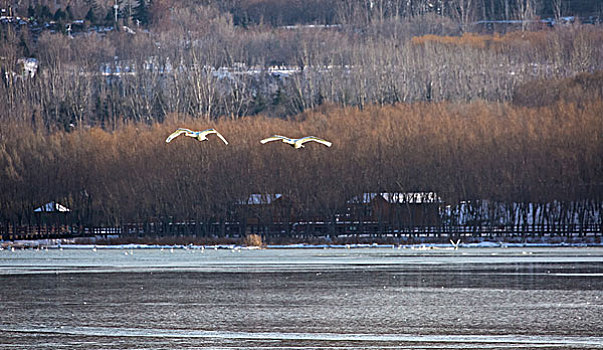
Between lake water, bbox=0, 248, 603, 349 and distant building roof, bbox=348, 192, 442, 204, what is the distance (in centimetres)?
1792

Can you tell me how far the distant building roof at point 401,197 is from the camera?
238ft

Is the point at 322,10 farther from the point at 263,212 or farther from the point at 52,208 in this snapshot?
the point at 263,212

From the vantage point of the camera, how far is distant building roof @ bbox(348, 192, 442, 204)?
238 feet

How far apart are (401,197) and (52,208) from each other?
73.4 feet

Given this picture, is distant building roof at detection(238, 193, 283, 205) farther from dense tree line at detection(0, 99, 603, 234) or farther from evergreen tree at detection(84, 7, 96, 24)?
evergreen tree at detection(84, 7, 96, 24)

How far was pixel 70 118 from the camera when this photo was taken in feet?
320

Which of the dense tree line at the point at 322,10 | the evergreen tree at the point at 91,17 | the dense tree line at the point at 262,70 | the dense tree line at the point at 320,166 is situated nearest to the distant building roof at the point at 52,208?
the dense tree line at the point at 320,166

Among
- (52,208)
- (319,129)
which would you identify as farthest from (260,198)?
(52,208)

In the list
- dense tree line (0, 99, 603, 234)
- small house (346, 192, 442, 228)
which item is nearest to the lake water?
small house (346, 192, 442, 228)

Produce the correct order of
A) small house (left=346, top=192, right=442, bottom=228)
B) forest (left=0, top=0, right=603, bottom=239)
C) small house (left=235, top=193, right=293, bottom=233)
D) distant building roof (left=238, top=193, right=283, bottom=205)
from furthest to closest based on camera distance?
distant building roof (left=238, top=193, right=283, bottom=205)
forest (left=0, top=0, right=603, bottom=239)
small house (left=235, top=193, right=293, bottom=233)
small house (left=346, top=192, right=442, bottom=228)

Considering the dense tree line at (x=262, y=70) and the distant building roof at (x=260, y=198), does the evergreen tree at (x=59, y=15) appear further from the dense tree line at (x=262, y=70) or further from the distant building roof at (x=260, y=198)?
the distant building roof at (x=260, y=198)

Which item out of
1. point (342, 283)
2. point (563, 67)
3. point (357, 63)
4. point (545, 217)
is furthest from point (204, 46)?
point (342, 283)

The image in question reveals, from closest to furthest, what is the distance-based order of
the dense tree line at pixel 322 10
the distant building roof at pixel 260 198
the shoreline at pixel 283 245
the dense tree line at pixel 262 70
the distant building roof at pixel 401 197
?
the shoreline at pixel 283 245
the distant building roof at pixel 401 197
the distant building roof at pixel 260 198
the dense tree line at pixel 262 70
the dense tree line at pixel 322 10

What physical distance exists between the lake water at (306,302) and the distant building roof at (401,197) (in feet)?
58.8
